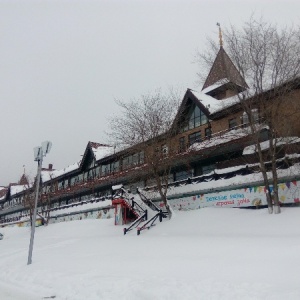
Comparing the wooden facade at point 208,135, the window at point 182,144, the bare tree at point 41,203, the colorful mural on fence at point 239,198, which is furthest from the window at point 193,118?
the bare tree at point 41,203

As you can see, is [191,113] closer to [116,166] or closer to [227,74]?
[227,74]

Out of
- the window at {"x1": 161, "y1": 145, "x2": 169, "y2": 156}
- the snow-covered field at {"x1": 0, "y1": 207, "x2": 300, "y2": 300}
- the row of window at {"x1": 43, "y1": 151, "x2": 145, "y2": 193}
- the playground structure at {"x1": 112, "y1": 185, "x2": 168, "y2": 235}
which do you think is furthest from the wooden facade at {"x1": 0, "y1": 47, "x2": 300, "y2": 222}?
the snow-covered field at {"x1": 0, "y1": 207, "x2": 300, "y2": 300}

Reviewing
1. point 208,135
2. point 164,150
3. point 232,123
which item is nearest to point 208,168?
point 208,135

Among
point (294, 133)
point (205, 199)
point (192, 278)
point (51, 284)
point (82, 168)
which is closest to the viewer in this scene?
point (192, 278)

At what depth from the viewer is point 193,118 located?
28844mm

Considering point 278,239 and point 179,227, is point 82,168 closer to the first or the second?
point 179,227

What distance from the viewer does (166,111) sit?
22828 millimetres

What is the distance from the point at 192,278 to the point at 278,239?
5.25m

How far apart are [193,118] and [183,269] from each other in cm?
2108

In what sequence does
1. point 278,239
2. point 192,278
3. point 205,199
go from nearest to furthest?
point 192,278
point 278,239
point 205,199

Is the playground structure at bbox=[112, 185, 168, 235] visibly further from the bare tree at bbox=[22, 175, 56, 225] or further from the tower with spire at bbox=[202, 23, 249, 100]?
the bare tree at bbox=[22, 175, 56, 225]

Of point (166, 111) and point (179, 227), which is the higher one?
point (166, 111)

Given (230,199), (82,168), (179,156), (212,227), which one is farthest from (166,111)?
(82,168)

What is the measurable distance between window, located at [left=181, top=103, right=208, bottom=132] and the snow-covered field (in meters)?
13.2
